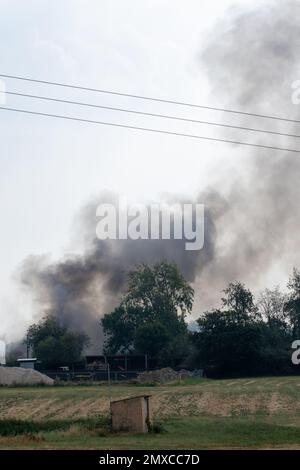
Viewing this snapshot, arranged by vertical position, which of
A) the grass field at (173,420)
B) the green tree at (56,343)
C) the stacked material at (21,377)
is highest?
the green tree at (56,343)

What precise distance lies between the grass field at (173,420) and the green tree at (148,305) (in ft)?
181

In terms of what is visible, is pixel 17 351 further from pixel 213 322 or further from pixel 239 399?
pixel 239 399

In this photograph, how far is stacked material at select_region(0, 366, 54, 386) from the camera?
3425 inches

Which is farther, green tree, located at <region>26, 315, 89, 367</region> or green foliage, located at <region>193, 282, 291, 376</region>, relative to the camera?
green tree, located at <region>26, 315, 89, 367</region>

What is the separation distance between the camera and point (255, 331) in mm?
95125

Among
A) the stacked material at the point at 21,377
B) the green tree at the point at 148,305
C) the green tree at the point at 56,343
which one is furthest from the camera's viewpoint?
the green tree at the point at 148,305

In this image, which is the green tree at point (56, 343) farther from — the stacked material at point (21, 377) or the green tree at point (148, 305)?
the stacked material at point (21, 377)

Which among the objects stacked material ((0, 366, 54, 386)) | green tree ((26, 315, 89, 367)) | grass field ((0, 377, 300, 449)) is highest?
green tree ((26, 315, 89, 367))

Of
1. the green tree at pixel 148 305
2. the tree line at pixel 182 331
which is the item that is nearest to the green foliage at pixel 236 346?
the tree line at pixel 182 331

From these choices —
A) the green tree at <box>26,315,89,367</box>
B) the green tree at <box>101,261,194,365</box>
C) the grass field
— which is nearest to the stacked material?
the grass field

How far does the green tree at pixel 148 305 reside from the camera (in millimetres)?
126250

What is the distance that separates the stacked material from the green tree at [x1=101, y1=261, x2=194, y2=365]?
3297 cm

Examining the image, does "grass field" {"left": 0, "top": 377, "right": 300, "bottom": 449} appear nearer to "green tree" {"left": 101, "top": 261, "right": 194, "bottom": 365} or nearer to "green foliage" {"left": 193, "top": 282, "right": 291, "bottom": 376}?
"green foliage" {"left": 193, "top": 282, "right": 291, "bottom": 376}

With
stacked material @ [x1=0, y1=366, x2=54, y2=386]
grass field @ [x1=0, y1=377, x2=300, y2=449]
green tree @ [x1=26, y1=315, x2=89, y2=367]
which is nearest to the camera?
grass field @ [x1=0, y1=377, x2=300, y2=449]
